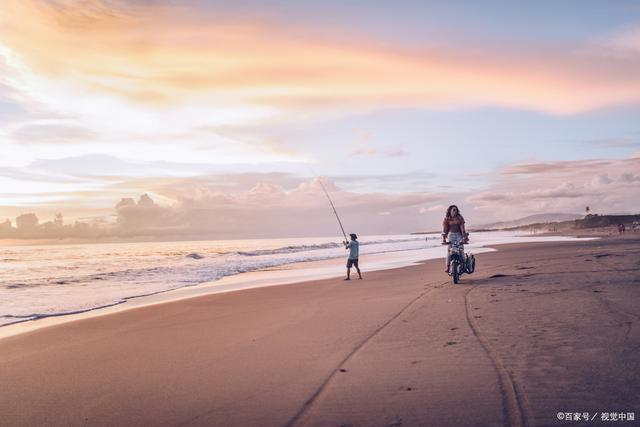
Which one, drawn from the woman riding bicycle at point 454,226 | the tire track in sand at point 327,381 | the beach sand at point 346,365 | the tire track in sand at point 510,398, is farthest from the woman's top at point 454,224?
the tire track in sand at point 510,398

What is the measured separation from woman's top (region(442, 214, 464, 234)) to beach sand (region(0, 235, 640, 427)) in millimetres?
3861

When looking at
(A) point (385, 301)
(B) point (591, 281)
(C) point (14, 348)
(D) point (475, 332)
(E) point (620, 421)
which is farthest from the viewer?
(B) point (591, 281)

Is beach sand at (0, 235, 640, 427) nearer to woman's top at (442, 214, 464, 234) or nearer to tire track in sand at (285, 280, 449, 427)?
tire track in sand at (285, 280, 449, 427)

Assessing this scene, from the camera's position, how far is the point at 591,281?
13219 millimetres

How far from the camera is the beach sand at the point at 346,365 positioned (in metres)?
4.74

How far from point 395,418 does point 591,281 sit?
11165 millimetres

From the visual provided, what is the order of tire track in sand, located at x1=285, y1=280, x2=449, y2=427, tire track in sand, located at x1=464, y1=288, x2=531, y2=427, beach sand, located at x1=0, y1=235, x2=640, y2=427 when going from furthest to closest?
beach sand, located at x1=0, y1=235, x2=640, y2=427 < tire track in sand, located at x1=285, y1=280, x2=449, y2=427 < tire track in sand, located at x1=464, y1=288, x2=531, y2=427

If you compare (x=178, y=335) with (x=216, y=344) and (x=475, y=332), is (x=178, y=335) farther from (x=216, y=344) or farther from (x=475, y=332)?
(x=475, y=332)

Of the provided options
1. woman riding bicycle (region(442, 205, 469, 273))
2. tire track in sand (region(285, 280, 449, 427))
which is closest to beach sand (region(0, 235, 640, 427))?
tire track in sand (region(285, 280, 449, 427))

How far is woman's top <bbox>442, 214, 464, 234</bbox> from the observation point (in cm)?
1534

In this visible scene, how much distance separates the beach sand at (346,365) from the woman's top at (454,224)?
152 inches

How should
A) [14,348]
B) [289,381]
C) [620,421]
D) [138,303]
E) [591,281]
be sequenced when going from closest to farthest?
[620,421] < [289,381] < [14,348] < [591,281] < [138,303]

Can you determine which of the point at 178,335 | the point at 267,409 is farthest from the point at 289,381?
the point at 178,335

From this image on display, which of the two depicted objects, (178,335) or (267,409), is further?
(178,335)
